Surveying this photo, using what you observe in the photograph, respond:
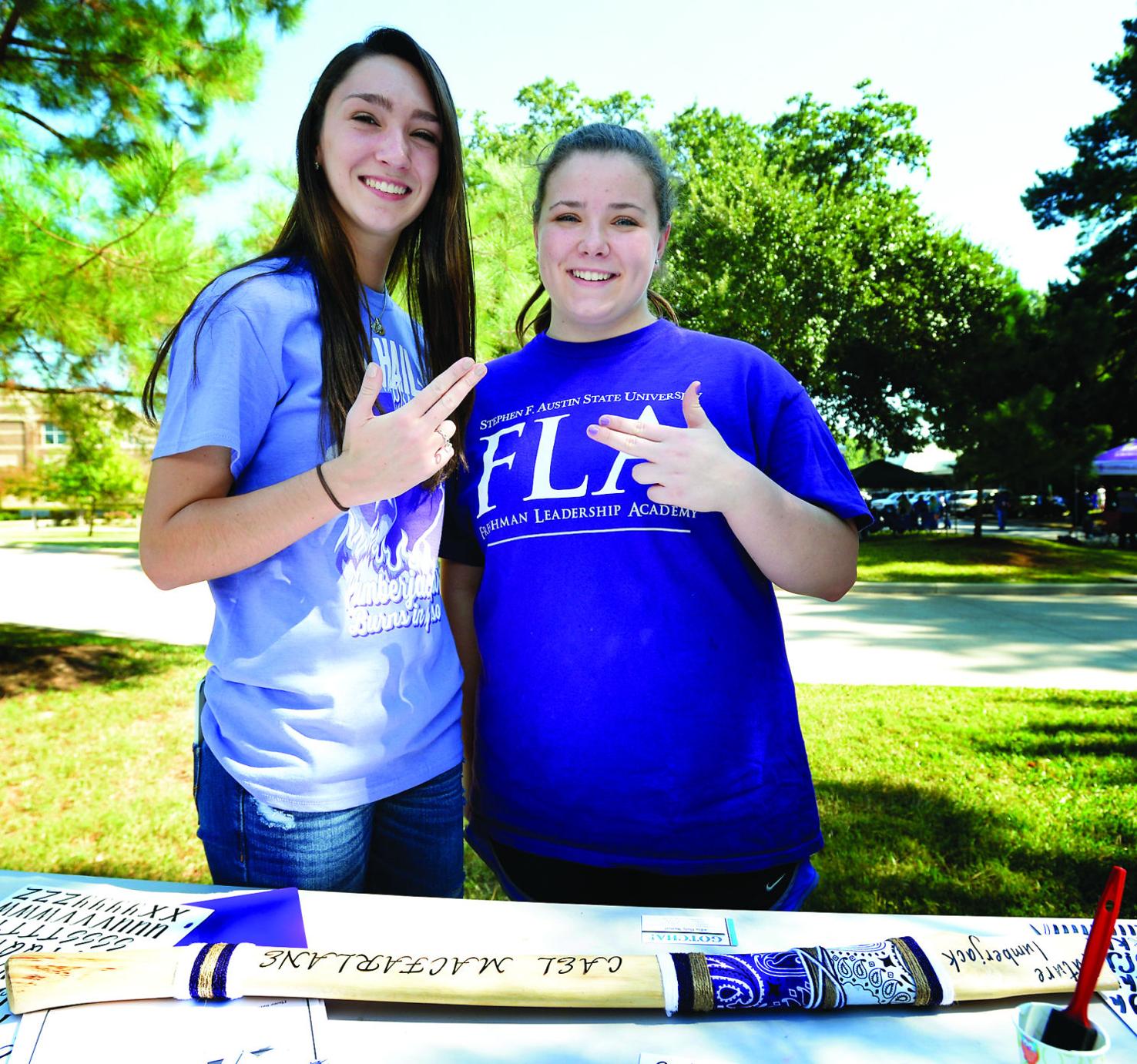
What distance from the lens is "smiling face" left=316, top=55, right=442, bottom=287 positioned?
145cm

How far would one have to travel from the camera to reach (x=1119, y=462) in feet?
60.2

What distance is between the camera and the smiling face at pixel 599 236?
1.53 m

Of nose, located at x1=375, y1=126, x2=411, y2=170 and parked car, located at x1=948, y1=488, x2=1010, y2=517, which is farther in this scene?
parked car, located at x1=948, y1=488, x2=1010, y2=517

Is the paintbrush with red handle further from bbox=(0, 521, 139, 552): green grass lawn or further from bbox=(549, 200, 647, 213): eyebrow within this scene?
bbox=(0, 521, 139, 552): green grass lawn

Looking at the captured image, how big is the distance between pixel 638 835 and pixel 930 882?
234 centimetres

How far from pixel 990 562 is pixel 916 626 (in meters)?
6.15

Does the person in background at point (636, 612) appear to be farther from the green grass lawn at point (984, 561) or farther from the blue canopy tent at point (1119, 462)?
the blue canopy tent at point (1119, 462)

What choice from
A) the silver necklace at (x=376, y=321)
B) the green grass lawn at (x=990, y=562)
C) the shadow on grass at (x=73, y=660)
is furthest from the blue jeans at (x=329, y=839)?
the green grass lawn at (x=990, y=562)

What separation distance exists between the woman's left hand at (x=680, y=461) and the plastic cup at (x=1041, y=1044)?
691 millimetres

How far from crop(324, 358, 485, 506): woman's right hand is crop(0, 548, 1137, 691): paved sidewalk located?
5.75 m

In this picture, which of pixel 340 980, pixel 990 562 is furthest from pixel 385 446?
pixel 990 562

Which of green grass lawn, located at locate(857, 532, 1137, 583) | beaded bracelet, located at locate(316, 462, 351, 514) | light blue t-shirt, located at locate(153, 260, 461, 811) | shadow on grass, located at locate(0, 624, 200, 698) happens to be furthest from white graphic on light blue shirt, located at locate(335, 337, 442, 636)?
green grass lawn, located at locate(857, 532, 1137, 583)

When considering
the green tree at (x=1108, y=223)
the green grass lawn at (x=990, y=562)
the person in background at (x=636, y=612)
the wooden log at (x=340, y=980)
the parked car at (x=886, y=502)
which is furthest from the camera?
the parked car at (x=886, y=502)

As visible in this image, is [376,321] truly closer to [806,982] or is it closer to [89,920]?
[89,920]
